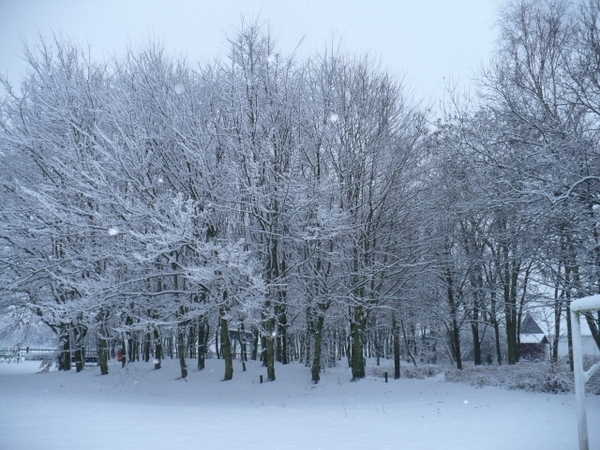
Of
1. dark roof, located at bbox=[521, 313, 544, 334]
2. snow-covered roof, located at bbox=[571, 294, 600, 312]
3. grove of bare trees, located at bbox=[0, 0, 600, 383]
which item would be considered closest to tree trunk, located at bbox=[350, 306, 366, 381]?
grove of bare trees, located at bbox=[0, 0, 600, 383]

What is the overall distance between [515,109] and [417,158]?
22.2ft

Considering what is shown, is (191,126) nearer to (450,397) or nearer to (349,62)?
(349,62)

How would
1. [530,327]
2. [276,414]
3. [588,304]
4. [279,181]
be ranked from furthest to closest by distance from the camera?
[530,327] → [279,181] → [276,414] → [588,304]

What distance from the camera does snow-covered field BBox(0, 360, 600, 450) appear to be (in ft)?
25.6

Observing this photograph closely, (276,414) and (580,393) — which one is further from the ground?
(580,393)

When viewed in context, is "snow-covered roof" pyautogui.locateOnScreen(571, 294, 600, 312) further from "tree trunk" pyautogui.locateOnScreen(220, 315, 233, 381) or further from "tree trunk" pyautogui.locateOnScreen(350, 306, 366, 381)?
"tree trunk" pyautogui.locateOnScreen(220, 315, 233, 381)

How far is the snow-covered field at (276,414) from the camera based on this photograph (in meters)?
7.79

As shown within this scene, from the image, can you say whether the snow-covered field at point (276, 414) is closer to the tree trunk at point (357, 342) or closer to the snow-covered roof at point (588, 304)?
the tree trunk at point (357, 342)

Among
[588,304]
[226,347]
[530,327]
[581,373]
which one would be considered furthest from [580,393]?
[530,327]

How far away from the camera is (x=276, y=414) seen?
37.4 feet

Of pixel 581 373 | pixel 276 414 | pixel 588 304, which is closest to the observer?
pixel 588 304

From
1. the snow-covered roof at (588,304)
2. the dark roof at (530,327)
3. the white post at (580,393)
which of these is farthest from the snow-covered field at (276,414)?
the dark roof at (530,327)

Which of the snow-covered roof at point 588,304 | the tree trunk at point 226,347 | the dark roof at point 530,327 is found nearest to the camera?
the snow-covered roof at point 588,304

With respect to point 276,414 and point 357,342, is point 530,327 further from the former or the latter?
point 276,414
